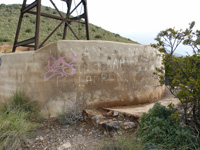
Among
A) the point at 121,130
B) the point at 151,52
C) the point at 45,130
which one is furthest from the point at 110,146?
the point at 151,52

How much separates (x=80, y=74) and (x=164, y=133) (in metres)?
2.20

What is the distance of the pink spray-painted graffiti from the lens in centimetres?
389

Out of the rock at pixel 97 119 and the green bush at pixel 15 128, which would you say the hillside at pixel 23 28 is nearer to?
the green bush at pixel 15 128

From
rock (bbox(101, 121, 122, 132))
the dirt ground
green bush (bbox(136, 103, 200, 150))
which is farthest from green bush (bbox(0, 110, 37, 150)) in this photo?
green bush (bbox(136, 103, 200, 150))

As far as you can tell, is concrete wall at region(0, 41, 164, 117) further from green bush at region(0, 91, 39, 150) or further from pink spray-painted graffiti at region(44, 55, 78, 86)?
green bush at region(0, 91, 39, 150)

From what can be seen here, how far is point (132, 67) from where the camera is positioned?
442cm

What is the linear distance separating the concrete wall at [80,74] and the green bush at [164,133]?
1384 millimetres

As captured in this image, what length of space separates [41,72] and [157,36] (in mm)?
2715

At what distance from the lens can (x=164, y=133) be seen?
98.5 inches

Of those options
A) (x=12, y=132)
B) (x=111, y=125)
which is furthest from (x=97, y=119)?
(x=12, y=132)

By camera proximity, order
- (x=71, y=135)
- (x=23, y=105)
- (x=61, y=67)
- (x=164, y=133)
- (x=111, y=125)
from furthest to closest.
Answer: (x=23, y=105), (x=61, y=67), (x=71, y=135), (x=111, y=125), (x=164, y=133)

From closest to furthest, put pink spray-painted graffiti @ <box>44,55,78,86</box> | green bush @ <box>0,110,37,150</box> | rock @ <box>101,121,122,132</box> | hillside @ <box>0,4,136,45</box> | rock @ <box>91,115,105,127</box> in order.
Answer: green bush @ <box>0,110,37,150</box> → rock @ <box>101,121,122,132</box> → rock @ <box>91,115,105,127</box> → pink spray-painted graffiti @ <box>44,55,78,86</box> → hillside @ <box>0,4,136,45</box>

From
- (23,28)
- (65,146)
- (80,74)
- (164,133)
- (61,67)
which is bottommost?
(65,146)

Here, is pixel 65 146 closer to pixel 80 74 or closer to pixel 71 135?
pixel 71 135
